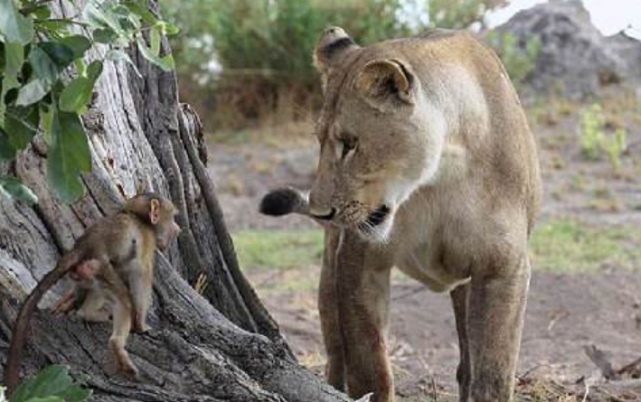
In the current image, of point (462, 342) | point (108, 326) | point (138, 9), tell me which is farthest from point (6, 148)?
point (462, 342)

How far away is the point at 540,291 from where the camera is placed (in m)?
8.41

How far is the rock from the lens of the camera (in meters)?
14.7

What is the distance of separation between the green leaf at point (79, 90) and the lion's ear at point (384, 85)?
126 centimetres

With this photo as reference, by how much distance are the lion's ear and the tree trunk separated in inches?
Result: 25.2

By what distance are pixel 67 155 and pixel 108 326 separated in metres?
0.86

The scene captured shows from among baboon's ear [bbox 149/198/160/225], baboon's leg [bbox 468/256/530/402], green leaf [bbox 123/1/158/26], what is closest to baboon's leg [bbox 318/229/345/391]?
baboon's leg [bbox 468/256/530/402]

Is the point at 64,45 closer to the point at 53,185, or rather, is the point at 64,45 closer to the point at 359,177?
the point at 53,185

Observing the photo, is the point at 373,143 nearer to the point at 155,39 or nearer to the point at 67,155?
the point at 155,39

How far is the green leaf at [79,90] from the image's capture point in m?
2.96

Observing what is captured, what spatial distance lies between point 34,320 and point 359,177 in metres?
0.96

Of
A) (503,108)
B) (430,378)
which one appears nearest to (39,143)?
(503,108)

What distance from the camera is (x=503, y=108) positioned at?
4539mm

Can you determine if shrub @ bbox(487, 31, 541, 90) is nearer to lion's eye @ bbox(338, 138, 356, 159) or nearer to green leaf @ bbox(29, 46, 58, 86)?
lion's eye @ bbox(338, 138, 356, 159)

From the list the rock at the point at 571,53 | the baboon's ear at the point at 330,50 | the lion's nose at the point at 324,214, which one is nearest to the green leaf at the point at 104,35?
the lion's nose at the point at 324,214
